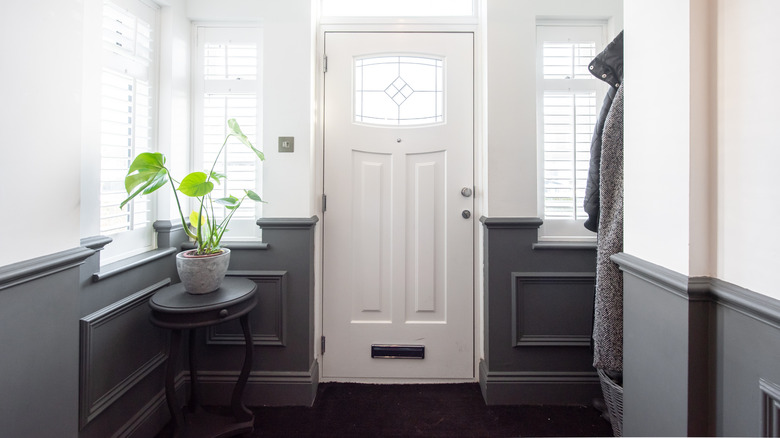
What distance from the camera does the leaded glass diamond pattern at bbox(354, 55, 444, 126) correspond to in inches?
80.8

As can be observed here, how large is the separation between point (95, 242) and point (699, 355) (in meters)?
1.91

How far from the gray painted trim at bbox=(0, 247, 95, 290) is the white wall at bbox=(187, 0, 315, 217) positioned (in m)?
0.87

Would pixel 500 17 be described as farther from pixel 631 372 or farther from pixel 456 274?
pixel 631 372

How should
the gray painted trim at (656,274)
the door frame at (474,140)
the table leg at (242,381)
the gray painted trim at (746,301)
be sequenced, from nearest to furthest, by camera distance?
the gray painted trim at (746,301), the gray painted trim at (656,274), the table leg at (242,381), the door frame at (474,140)

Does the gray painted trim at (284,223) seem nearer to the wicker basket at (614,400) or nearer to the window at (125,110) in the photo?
the window at (125,110)

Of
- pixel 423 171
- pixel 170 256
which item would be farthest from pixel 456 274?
pixel 170 256

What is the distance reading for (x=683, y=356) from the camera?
0.88 meters

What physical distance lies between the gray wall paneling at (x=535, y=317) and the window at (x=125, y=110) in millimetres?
1730

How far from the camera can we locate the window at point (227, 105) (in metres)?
1.96

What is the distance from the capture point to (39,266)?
99 centimetres

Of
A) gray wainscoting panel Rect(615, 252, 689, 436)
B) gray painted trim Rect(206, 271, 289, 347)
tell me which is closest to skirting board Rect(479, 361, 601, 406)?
gray wainscoting panel Rect(615, 252, 689, 436)

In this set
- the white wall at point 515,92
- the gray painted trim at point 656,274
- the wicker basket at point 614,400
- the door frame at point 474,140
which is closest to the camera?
the gray painted trim at point 656,274

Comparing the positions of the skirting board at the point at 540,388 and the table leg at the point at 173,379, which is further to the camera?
the skirting board at the point at 540,388

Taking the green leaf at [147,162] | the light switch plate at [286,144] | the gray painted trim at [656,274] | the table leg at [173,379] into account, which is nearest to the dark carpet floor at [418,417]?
the table leg at [173,379]
